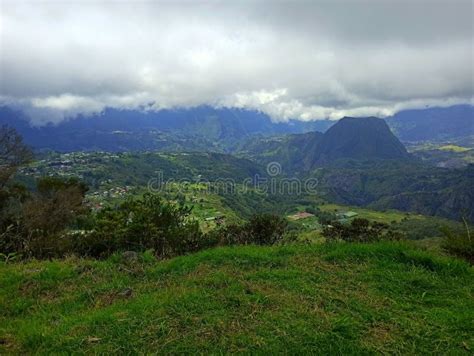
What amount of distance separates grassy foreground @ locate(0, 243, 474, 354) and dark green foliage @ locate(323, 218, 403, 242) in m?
1.47

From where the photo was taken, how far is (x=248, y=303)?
5.51 m

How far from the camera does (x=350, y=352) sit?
14.3 ft

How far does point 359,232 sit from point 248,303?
203 inches

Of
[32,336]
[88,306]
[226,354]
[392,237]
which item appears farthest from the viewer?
[392,237]

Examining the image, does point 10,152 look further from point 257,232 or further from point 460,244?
point 460,244

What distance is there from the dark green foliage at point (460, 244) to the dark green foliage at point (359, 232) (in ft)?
3.47

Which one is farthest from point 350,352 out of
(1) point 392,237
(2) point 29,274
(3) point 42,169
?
(3) point 42,169

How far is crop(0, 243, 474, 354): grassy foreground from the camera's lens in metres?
4.58

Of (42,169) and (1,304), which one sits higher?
(1,304)

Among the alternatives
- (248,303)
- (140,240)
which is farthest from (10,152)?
(248,303)

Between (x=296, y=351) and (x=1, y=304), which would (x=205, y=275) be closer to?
(x=296, y=351)

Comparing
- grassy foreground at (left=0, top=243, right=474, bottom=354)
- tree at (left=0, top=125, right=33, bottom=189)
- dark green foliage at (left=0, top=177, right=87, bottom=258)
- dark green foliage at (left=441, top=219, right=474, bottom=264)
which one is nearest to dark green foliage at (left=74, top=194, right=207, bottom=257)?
dark green foliage at (left=0, top=177, right=87, bottom=258)

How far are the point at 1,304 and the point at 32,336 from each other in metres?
1.73

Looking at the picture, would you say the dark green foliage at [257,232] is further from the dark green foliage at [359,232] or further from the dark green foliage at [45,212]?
the dark green foliage at [45,212]
